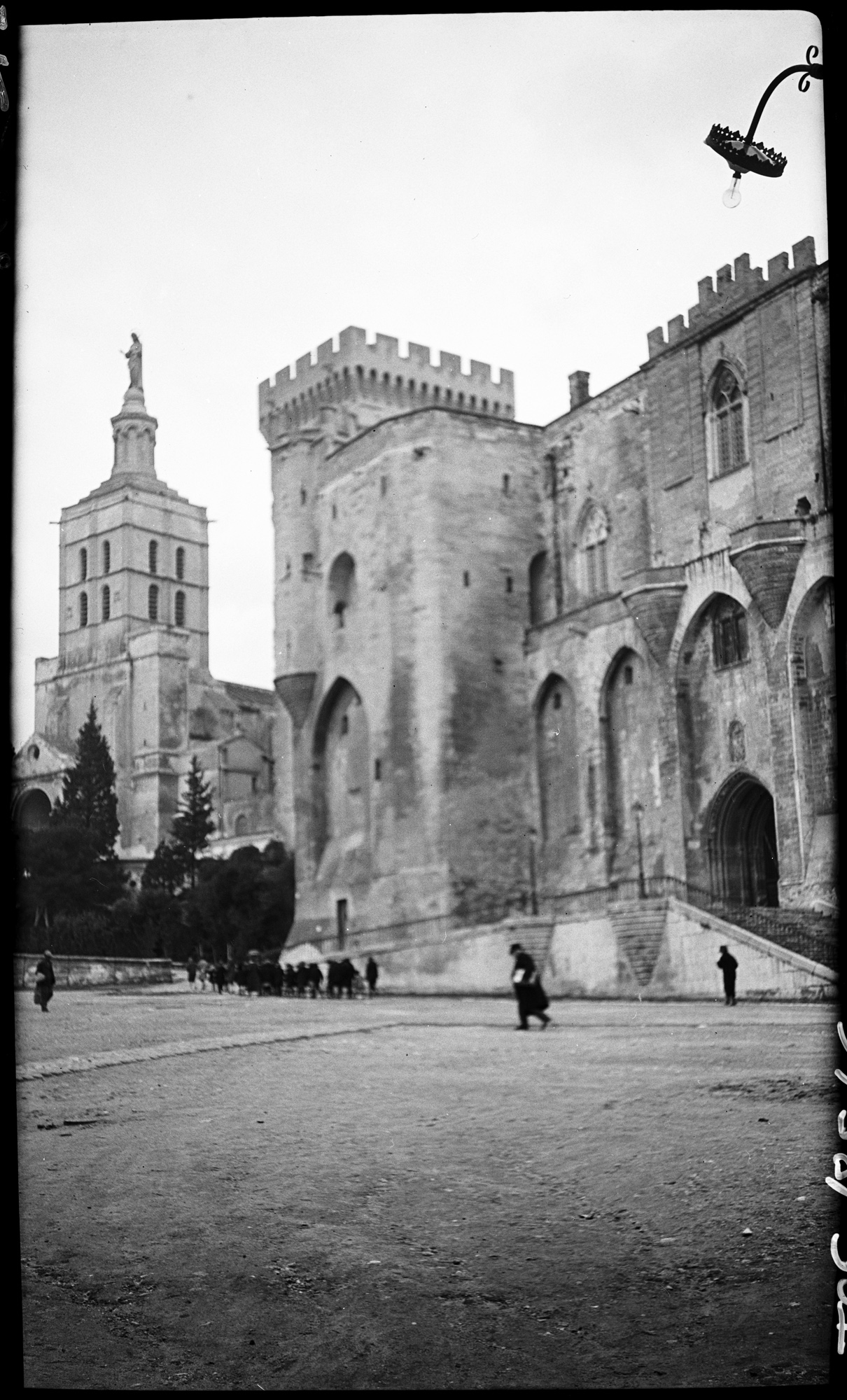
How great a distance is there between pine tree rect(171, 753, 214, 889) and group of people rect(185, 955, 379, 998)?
0.89 m

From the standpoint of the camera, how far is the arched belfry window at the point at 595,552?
1242 inches

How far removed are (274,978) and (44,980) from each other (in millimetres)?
7426

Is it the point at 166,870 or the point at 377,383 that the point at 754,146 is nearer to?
the point at 166,870

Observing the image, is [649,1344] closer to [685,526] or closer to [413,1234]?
[413,1234]

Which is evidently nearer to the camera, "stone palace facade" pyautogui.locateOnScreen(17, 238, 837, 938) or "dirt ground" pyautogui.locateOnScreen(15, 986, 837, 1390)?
"dirt ground" pyautogui.locateOnScreen(15, 986, 837, 1390)

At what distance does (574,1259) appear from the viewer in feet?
22.6

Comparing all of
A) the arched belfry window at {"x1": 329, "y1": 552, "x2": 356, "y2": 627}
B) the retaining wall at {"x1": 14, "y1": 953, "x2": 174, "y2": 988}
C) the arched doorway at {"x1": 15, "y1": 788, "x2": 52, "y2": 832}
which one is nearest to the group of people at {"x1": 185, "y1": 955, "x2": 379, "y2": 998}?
the retaining wall at {"x1": 14, "y1": 953, "x2": 174, "y2": 988}

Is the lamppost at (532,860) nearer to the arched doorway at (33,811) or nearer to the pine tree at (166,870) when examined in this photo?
the pine tree at (166,870)

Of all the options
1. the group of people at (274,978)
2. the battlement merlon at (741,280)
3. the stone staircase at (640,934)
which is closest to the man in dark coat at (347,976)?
the group of people at (274,978)

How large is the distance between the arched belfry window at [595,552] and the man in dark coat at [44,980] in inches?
932

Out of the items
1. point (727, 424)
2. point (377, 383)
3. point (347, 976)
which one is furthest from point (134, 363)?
point (377, 383)

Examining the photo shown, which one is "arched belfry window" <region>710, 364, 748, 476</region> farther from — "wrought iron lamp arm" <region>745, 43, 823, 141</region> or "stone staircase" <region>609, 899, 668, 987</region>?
"wrought iron lamp arm" <region>745, 43, 823, 141</region>

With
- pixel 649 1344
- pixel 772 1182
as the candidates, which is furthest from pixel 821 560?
A: pixel 649 1344

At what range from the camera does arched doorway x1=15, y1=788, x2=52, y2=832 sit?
23.7ft
